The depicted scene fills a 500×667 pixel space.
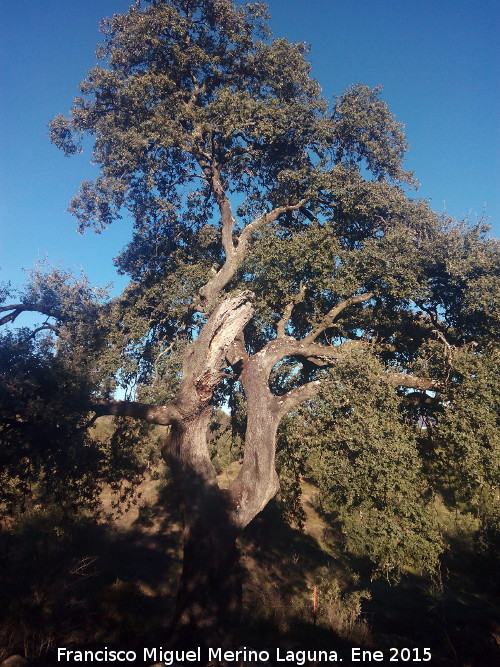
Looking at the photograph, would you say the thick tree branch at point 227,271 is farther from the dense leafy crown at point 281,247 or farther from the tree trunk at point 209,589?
the tree trunk at point 209,589

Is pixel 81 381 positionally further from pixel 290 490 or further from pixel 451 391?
pixel 451 391

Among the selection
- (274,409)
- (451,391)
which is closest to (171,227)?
(274,409)

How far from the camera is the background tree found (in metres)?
9.41

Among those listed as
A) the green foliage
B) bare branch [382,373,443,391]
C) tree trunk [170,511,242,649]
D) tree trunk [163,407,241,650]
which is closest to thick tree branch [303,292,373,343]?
the green foliage

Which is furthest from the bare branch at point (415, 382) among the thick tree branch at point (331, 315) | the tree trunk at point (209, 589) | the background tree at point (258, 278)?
the tree trunk at point (209, 589)

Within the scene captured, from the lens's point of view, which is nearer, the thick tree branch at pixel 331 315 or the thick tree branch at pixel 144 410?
the thick tree branch at pixel 144 410

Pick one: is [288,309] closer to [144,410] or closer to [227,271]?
[227,271]

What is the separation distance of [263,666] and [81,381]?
745 centimetres

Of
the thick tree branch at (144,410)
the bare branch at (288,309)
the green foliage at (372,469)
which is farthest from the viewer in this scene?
the bare branch at (288,309)

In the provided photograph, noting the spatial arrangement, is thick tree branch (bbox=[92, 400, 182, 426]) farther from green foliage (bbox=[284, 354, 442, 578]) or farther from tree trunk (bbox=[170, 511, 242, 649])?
green foliage (bbox=[284, 354, 442, 578])

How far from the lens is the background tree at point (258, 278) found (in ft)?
30.9

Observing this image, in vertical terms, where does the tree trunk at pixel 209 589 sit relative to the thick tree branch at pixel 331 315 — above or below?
below

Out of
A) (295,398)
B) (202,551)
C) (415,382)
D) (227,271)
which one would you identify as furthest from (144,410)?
(415,382)

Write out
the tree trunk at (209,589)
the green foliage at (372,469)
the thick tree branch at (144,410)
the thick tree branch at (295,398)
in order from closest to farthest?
the tree trunk at (209,589) < the green foliage at (372,469) < the thick tree branch at (144,410) < the thick tree branch at (295,398)
